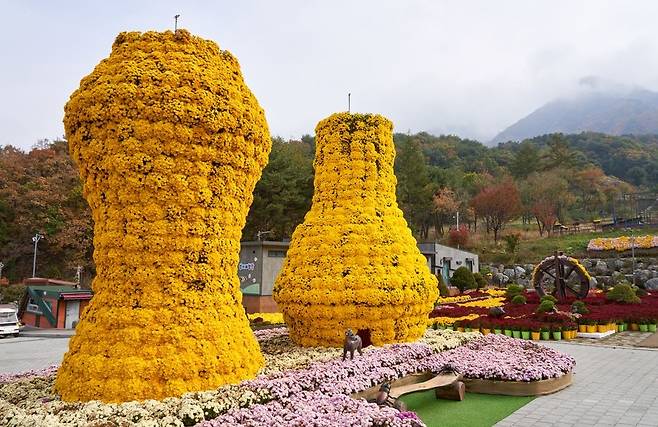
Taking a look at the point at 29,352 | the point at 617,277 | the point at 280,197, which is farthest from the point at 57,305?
the point at 617,277

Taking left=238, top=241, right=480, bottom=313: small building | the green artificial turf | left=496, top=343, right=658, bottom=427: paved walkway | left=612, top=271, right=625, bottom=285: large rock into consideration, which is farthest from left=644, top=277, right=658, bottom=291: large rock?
the green artificial turf

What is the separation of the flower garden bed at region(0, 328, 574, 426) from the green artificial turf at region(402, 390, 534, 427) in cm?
47

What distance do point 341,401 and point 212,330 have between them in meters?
1.82

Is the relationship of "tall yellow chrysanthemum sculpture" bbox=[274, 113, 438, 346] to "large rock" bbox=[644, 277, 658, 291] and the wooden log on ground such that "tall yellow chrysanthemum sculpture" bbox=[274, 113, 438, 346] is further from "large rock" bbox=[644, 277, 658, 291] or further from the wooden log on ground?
"large rock" bbox=[644, 277, 658, 291]

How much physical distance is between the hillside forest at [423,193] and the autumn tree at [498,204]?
0.35 feet

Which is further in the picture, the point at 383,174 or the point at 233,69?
the point at 383,174

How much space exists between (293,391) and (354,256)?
351 cm

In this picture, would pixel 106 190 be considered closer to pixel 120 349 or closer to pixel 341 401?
pixel 120 349

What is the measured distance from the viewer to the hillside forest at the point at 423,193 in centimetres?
3622

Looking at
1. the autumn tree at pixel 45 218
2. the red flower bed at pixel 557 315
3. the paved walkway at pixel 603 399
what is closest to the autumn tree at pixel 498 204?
the red flower bed at pixel 557 315

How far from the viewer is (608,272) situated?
3941 centimetres

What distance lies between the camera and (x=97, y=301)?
638 cm

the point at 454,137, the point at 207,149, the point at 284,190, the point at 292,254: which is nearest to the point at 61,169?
the point at 284,190

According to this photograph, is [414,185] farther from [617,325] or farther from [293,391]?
[293,391]
